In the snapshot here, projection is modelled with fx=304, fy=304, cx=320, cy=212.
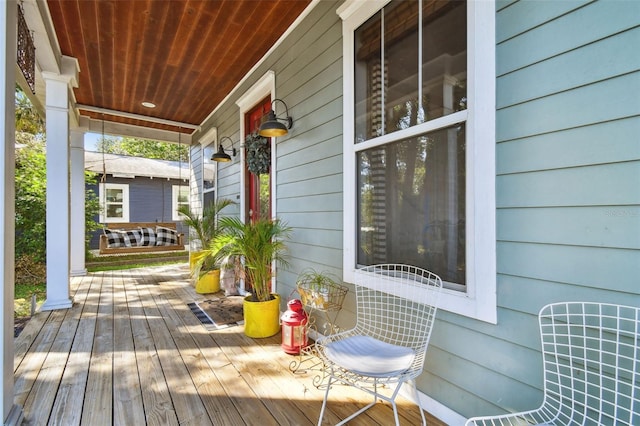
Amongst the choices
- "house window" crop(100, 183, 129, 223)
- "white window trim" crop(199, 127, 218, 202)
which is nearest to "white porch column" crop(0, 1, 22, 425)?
"white window trim" crop(199, 127, 218, 202)

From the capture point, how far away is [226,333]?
2.91 metres

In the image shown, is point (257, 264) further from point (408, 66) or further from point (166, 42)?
point (166, 42)

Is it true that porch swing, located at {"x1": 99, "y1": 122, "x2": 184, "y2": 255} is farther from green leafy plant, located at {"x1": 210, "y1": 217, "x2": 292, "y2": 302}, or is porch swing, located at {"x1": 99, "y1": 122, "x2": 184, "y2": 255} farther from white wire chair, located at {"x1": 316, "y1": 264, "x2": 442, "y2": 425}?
white wire chair, located at {"x1": 316, "y1": 264, "x2": 442, "y2": 425}

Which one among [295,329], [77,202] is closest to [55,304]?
[77,202]

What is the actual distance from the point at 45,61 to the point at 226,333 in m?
3.50

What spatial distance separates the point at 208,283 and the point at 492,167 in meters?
4.01

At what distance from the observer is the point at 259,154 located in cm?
375

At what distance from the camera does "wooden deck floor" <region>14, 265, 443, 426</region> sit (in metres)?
1.72

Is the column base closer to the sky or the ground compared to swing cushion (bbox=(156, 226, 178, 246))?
closer to the ground

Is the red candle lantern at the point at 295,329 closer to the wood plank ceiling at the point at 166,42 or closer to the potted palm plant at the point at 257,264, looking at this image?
the potted palm plant at the point at 257,264

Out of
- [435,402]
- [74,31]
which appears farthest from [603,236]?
[74,31]

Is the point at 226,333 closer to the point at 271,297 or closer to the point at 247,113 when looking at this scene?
the point at 271,297

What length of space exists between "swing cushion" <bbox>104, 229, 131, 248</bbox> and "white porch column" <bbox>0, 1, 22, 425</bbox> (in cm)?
661

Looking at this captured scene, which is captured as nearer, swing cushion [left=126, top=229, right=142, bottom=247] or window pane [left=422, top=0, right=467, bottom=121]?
window pane [left=422, top=0, right=467, bottom=121]
